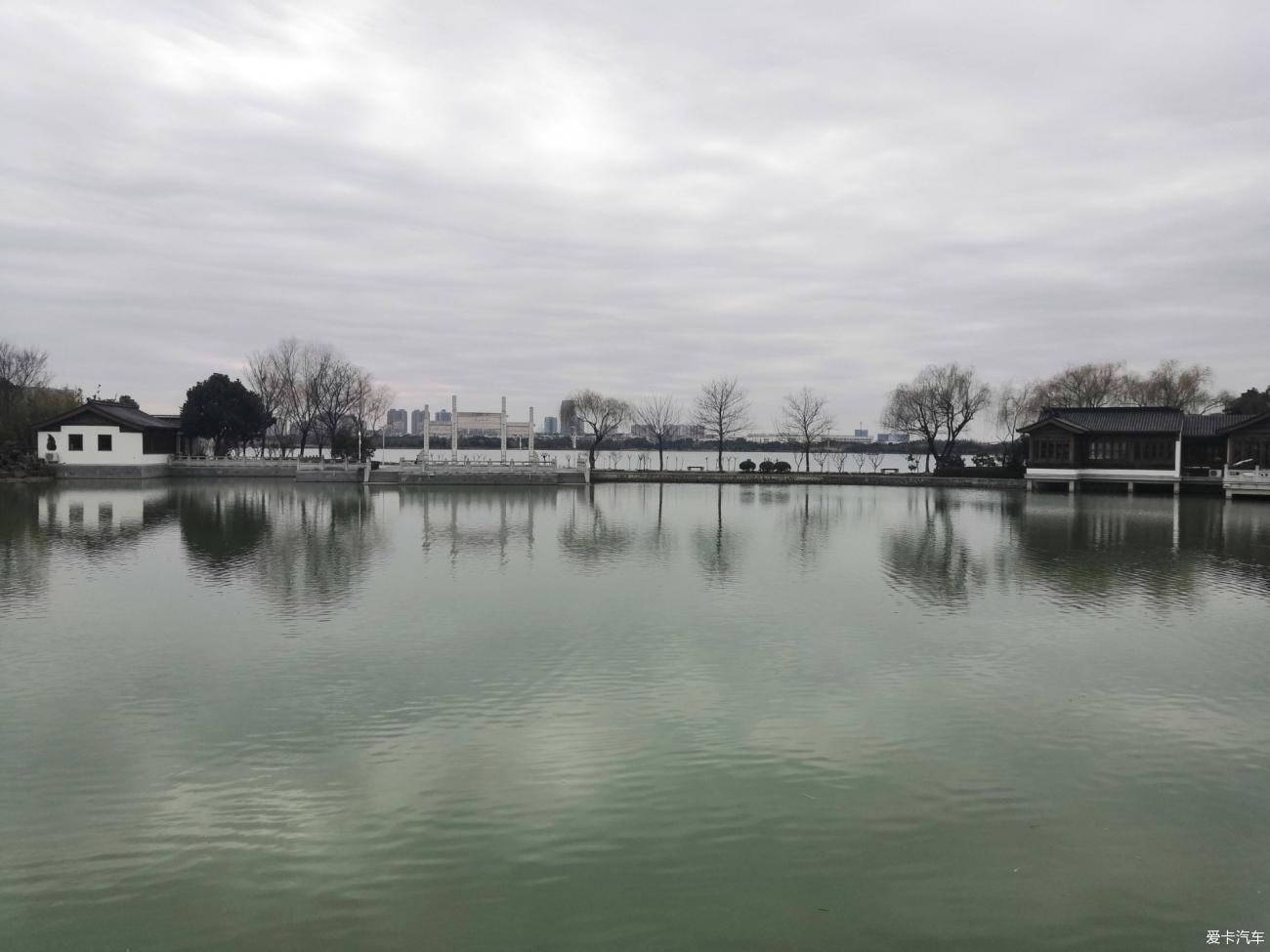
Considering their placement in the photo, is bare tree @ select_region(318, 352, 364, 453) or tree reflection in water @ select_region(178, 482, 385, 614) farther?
bare tree @ select_region(318, 352, 364, 453)

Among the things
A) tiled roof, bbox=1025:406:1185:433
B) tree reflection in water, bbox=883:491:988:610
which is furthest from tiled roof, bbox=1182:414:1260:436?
tree reflection in water, bbox=883:491:988:610

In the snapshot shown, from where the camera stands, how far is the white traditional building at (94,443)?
1965 inches

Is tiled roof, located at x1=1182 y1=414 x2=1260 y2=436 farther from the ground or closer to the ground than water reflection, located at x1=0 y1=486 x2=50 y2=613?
farther from the ground

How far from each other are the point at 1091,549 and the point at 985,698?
15.6 meters

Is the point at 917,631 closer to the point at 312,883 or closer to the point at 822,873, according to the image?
the point at 822,873

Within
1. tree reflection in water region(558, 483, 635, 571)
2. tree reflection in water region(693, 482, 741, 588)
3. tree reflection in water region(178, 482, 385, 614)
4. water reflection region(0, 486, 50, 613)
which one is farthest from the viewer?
tree reflection in water region(558, 483, 635, 571)

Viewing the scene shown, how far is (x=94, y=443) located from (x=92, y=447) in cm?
27

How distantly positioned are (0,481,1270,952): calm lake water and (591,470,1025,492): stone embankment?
121ft

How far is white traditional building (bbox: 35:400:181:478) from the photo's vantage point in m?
49.9

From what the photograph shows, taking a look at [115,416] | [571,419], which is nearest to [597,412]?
[571,419]

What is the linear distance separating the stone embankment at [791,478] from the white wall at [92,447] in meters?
28.4

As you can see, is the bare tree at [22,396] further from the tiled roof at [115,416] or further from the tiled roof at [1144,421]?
the tiled roof at [1144,421]

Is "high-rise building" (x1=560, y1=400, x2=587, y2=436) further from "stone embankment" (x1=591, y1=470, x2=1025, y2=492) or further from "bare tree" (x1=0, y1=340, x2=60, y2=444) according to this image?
"bare tree" (x1=0, y1=340, x2=60, y2=444)

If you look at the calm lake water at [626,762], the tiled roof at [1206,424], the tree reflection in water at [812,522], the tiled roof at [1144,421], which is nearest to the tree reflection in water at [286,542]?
the calm lake water at [626,762]
